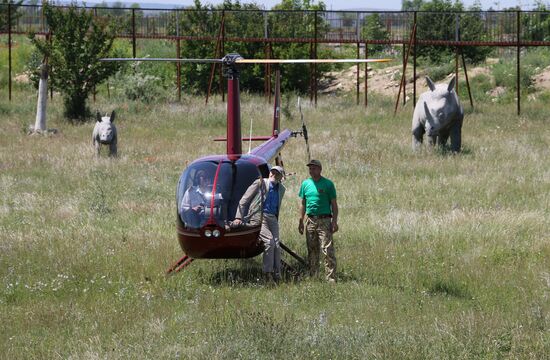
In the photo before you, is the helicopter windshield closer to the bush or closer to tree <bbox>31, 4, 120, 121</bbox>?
tree <bbox>31, 4, 120, 121</bbox>

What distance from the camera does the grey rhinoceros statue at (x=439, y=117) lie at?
24.6 metres

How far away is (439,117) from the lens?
24516 mm

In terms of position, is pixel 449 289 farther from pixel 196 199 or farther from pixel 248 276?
pixel 196 199

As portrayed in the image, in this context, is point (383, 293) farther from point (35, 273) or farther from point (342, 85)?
point (342, 85)

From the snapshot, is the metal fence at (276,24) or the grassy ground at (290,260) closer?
the grassy ground at (290,260)

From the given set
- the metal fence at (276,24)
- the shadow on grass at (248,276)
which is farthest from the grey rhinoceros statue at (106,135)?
the metal fence at (276,24)

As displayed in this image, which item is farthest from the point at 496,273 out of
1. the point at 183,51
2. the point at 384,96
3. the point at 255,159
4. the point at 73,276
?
the point at 183,51

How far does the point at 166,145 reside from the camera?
26.1m

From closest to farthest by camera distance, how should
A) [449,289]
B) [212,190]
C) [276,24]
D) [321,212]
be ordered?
[212,190]
[449,289]
[321,212]
[276,24]

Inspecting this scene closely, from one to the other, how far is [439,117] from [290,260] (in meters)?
12.0

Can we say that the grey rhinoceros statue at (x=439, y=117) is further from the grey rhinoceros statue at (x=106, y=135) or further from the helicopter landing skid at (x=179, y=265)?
the helicopter landing skid at (x=179, y=265)

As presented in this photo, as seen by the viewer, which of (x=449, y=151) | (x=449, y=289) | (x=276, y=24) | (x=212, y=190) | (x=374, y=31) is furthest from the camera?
(x=374, y=31)

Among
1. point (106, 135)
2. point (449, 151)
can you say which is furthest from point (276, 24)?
point (106, 135)

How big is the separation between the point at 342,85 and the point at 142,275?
1323 inches
